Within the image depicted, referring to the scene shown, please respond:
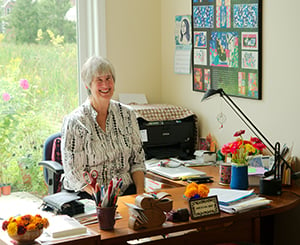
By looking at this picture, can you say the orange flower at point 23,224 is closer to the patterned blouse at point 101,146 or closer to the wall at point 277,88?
the patterned blouse at point 101,146

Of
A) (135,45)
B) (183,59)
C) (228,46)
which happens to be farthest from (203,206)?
(135,45)

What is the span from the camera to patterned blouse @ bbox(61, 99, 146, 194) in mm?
3215

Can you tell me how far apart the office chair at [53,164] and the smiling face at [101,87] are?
454 mm

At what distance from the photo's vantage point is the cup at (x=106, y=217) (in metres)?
2.41

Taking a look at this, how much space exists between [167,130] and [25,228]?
1.92 meters

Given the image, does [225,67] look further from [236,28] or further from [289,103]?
[289,103]

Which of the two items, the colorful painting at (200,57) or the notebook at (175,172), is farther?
the colorful painting at (200,57)

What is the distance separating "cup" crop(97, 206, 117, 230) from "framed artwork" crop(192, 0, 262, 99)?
1466mm

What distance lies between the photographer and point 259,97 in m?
3.51

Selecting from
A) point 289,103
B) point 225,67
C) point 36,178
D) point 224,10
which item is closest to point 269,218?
point 289,103

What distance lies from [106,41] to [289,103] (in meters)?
1.57

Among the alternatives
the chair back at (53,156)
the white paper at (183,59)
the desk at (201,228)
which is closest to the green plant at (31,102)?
the chair back at (53,156)

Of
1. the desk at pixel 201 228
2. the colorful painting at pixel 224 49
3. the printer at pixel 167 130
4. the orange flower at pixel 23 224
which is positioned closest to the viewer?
the orange flower at pixel 23 224

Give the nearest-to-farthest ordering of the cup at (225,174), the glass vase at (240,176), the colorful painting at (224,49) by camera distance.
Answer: the glass vase at (240,176) < the cup at (225,174) < the colorful painting at (224,49)
